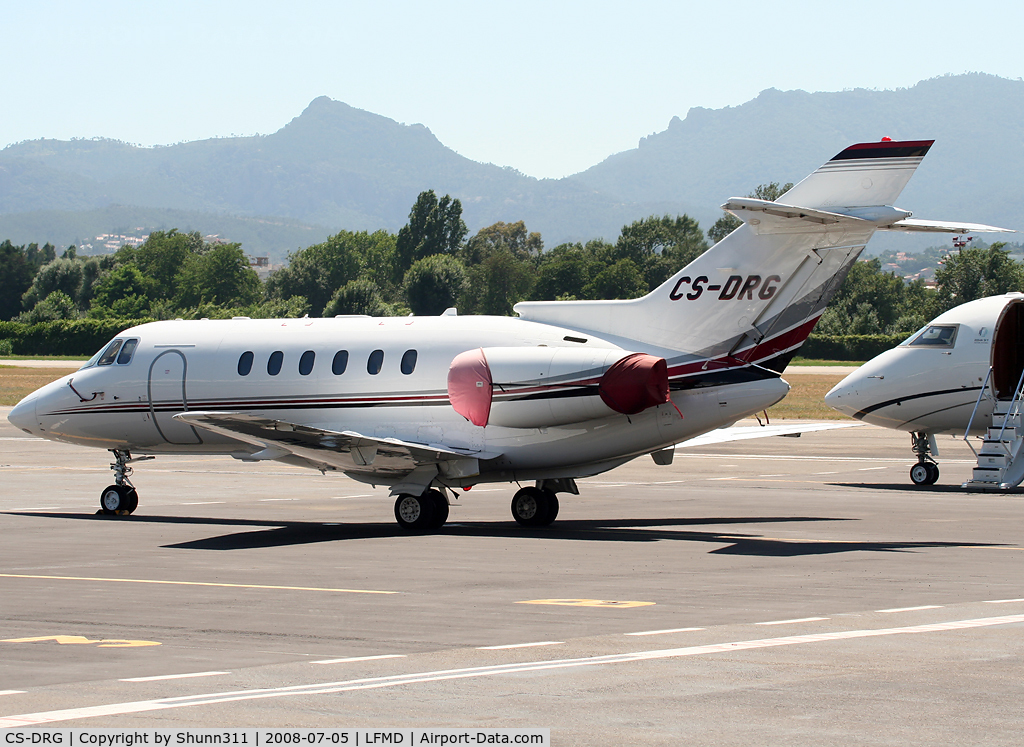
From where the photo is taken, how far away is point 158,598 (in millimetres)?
14836

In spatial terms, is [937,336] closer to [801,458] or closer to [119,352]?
[801,458]

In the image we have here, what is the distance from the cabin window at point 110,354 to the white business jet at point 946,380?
17.0 meters

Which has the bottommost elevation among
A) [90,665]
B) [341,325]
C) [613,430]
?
[90,665]

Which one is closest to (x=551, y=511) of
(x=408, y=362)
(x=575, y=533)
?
(x=575, y=533)

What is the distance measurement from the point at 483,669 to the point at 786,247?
12.4 meters

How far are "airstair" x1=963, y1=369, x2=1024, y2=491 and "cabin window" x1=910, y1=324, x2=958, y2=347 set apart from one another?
2110 mm

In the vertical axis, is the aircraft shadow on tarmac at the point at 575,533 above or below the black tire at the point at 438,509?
below

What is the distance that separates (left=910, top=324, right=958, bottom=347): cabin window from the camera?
31.5 m

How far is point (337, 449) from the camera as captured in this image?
2184 centimetres

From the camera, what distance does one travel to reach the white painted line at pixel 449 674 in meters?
8.91

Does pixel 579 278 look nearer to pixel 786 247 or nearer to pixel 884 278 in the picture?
pixel 884 278

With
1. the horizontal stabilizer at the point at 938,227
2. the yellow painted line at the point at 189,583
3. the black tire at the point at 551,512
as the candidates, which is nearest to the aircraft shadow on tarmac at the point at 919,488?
the horizontal stabilizer at the point at 938,227

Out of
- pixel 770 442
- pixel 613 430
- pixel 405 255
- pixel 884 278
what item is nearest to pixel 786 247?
pixel 613 430

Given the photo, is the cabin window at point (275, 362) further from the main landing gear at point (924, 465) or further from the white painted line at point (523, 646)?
the main landing gear at point (924, 465)
